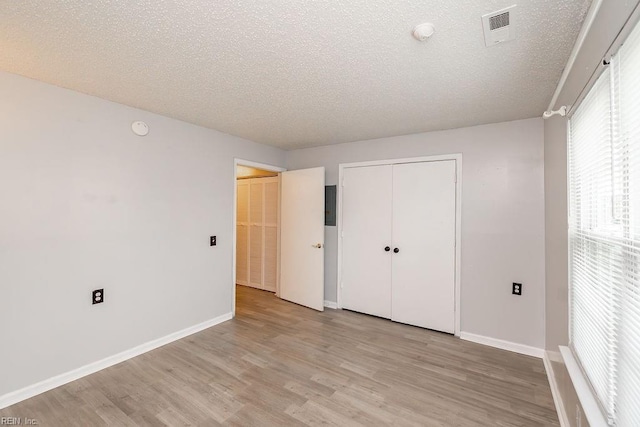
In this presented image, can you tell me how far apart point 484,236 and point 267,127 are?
266 centimetres

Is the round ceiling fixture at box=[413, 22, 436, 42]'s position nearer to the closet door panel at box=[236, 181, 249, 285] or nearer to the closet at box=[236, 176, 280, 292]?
the closet at box=[236, 176, 280, 292]

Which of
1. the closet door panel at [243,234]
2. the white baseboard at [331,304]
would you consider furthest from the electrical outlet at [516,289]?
the closet door panel at [243,234]

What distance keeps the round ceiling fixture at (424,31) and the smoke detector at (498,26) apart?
240mm

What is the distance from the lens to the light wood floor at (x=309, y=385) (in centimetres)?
188

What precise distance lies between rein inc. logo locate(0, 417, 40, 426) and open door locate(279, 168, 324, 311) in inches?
108

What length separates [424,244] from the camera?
10.9 feet

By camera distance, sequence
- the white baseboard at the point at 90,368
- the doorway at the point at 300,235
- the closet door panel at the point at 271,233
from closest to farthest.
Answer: the white baseboard at the point at 90,368 < the doorway at the point at 300,235 < the closet door panel at the point at 271,233

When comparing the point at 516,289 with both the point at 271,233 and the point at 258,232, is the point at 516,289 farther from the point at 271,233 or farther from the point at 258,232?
the point at 258,232

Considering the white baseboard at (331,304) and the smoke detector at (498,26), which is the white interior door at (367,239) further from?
the smoke detector at (498,26)

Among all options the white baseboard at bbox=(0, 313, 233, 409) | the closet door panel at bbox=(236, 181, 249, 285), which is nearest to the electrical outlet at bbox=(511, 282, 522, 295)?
the white baseboard at bbox=(0, 313, 233, 409)

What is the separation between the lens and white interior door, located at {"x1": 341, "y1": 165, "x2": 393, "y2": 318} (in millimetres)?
3578

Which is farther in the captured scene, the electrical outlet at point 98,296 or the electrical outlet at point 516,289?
the electrical outlet at point 516,289

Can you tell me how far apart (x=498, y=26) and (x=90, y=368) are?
375 centimetres

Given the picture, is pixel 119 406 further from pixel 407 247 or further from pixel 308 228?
pixel 407 247
